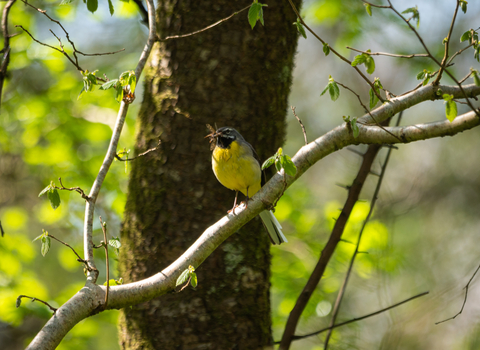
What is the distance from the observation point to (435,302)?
4.11 metres

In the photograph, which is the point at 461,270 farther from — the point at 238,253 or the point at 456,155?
the point at 238,253

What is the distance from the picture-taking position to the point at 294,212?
643cm

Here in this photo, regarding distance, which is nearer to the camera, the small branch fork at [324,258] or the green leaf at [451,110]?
the green leaf at [451,110]

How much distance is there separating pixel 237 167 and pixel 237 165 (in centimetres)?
2

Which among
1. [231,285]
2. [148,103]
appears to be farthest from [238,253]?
[148,103]

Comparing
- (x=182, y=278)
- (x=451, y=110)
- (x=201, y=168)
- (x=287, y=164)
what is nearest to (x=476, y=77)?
(x=451, y=110)

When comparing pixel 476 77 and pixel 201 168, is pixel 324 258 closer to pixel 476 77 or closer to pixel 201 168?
pixel 201 168

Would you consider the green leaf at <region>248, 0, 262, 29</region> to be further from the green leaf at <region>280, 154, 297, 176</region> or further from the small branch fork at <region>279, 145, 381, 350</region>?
the small branch fork at <region>279, 145, 381, 350</region>

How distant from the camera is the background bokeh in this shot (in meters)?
5.07

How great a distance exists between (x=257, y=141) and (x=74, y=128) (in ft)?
12.6

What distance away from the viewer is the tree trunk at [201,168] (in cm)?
312

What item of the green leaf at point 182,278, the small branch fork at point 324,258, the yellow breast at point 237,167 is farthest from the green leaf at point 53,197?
the small branch fork at point 324,258

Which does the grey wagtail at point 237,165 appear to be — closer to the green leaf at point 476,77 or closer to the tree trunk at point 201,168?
the tree trunk at point 201,168

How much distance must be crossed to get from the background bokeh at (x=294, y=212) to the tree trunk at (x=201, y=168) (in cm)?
148
